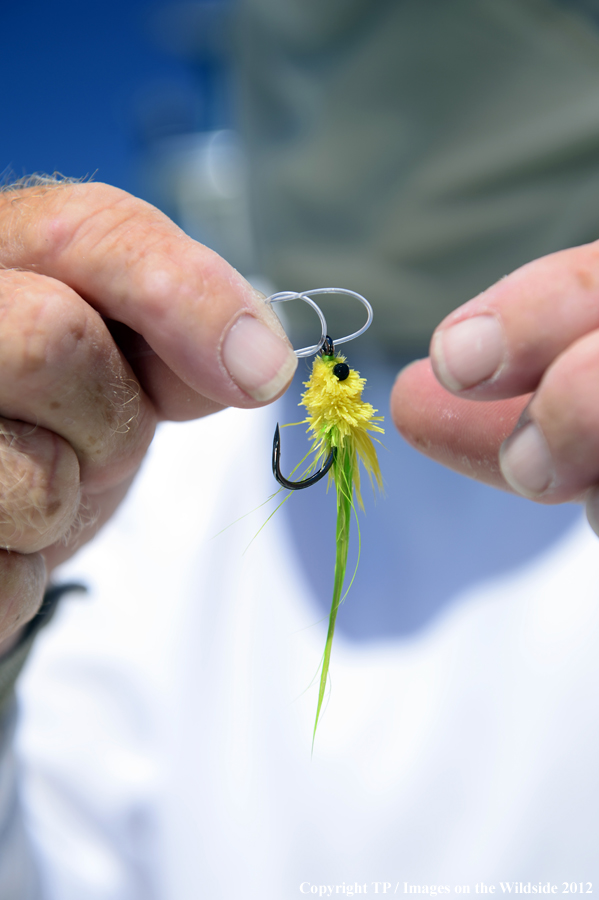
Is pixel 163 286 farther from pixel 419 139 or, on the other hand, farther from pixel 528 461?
pixel 419 139

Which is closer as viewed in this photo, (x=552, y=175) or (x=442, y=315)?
(x=552, y=175)

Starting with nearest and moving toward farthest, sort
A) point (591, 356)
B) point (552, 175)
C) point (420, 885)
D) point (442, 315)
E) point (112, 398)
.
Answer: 1. point (591, 356)
2. point (112, 398)
3. point (420, 885)
4. point (552, 175)
5. point (442, 315)

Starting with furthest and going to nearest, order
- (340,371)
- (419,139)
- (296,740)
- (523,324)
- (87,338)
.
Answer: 1. (419,139)
2. (296,740)
3. (340,371)
4. (87,338)
5. (523,324)

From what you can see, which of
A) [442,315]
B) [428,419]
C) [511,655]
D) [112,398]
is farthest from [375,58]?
[511,655]

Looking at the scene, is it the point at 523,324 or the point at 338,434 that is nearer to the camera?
the point at 523,324

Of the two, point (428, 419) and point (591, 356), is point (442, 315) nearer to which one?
point (428, 419)

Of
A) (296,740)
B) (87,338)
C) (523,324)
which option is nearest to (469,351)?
(523,324)
